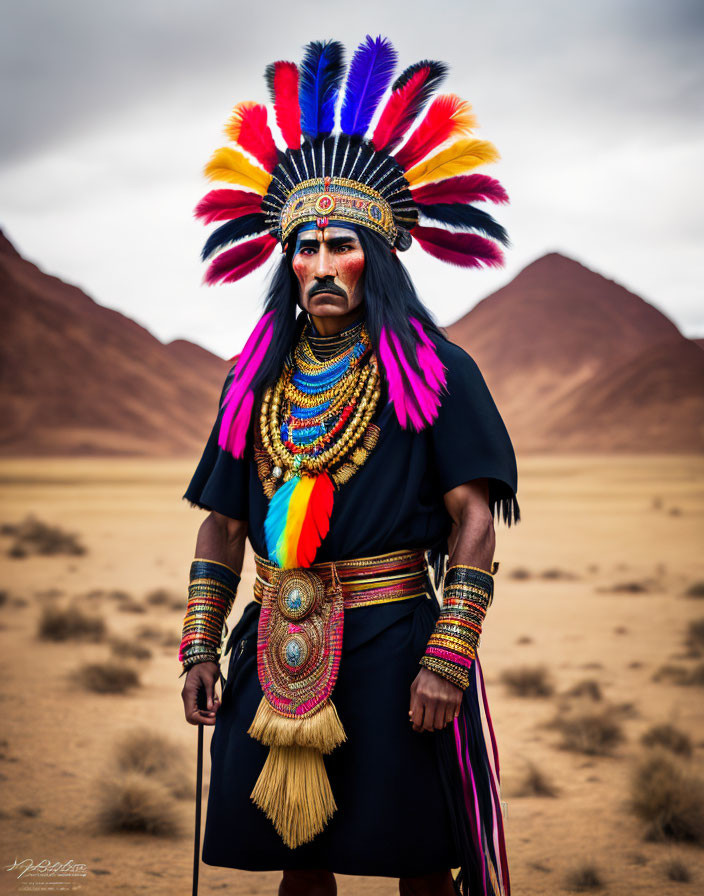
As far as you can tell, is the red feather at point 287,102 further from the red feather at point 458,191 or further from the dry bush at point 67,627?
the dry bush at point 67,627

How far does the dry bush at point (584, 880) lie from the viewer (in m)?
4.58

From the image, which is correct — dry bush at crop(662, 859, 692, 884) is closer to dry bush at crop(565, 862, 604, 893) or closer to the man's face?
dry bush at crop(565, 862, 604, 893)

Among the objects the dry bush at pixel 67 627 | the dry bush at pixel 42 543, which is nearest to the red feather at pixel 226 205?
the dry bush at pixel 67 627

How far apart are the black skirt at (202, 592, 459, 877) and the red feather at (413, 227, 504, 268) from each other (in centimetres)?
109

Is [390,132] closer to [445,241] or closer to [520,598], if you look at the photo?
[445,241]

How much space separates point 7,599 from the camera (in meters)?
13.2

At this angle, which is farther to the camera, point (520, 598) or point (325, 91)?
point (520, 598)

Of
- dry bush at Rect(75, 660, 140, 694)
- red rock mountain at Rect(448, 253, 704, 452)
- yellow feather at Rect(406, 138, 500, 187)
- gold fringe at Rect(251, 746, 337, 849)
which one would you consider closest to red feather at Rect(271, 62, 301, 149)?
yellow feather at Rect(406, 138, 500, 187)

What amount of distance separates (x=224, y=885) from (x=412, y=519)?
9.98 feet

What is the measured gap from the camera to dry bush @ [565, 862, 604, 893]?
15.0 feet

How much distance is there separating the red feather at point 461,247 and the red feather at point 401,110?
0.29 meters

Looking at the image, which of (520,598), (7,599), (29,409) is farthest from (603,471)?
(7,599)

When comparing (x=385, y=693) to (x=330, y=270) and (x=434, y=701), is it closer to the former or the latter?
(x=434, y=701)

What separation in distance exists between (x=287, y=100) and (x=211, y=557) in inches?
57.2
